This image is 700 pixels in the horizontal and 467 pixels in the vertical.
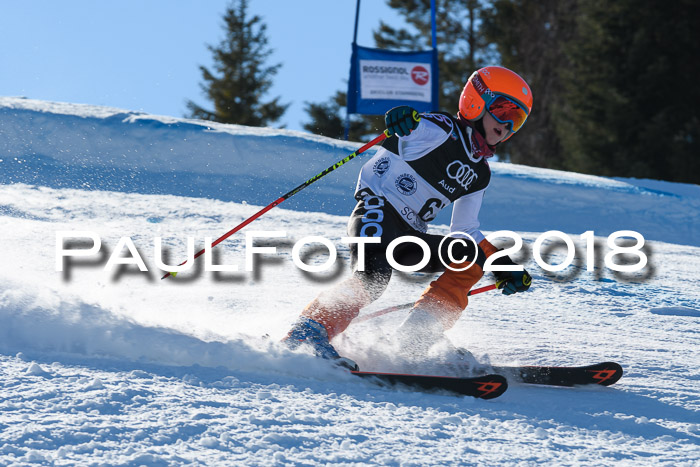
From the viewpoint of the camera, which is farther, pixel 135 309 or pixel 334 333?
pixel 135 309

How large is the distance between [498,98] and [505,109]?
0.19 feet

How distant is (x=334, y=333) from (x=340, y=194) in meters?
5.98

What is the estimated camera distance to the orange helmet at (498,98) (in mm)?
3273

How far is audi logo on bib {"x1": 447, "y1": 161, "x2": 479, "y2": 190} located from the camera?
3234 mm

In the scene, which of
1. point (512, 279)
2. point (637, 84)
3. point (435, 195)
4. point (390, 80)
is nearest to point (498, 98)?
point (435, 195)

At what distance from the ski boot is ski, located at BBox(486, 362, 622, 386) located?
1.94ft

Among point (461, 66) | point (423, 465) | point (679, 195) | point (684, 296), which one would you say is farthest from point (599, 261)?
point (461, 66)

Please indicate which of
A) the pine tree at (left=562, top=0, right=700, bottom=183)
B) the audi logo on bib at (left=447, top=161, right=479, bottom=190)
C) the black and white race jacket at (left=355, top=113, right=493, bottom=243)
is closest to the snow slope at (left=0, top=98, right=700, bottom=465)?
the black and white race jacket at (left=355, top=113, right=493, bottom=243)

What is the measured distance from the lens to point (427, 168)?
322cm

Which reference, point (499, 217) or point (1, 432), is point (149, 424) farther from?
point (499, 217)

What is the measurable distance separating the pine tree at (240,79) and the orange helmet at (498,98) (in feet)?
82.7

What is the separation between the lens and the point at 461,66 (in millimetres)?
26219

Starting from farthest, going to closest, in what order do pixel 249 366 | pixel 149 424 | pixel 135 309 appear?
pixel 135 309 → pixel 249 366 → pixel 149 424

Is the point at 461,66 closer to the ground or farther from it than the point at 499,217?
farther from it
